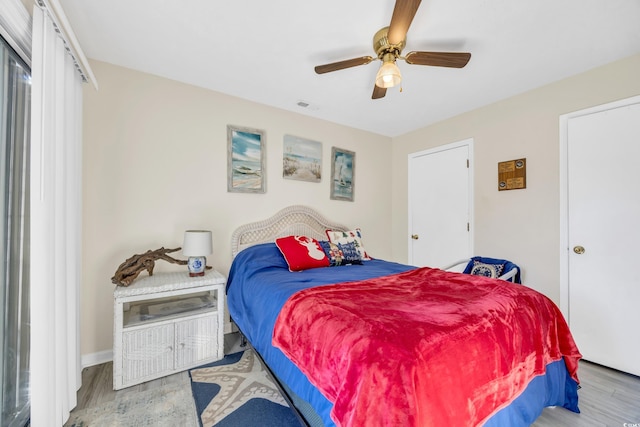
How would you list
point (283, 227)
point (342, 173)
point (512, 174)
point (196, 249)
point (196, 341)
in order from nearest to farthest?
point (196, 341)
point (196, 249)
point (512, 174)
point (283, 227)
point (342, 173)

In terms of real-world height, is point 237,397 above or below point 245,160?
below

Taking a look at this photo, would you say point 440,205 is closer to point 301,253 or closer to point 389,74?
point 301,253

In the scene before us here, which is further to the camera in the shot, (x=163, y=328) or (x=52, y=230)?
(x=163, y=328)

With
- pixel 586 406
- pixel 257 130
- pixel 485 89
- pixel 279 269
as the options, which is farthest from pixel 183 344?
pixel 485 89

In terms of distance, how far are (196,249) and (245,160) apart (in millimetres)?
1139

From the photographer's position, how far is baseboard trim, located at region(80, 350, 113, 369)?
214 centimetres

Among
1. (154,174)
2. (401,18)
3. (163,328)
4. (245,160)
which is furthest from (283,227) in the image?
(401,18)

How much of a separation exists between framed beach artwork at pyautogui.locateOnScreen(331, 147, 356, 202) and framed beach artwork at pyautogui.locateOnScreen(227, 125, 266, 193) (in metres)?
1.03

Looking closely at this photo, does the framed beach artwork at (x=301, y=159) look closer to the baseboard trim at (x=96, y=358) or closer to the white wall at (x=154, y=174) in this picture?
the white wall at (x=154, y=174)

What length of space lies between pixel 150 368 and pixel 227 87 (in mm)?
2576

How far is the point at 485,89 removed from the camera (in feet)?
8.90

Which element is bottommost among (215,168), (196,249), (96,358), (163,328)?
(96,358)

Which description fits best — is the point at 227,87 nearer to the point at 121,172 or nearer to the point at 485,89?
the point at 121,172

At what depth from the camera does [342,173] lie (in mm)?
3729
